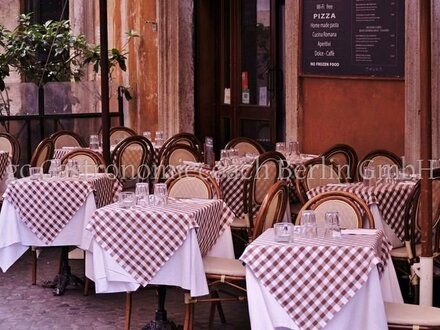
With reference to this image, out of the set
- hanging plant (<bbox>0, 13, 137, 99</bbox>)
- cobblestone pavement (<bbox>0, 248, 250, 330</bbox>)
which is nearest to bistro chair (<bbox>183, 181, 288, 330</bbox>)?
cobblestone pavement (<bbox>0, 248, 250, 330</bbox>)

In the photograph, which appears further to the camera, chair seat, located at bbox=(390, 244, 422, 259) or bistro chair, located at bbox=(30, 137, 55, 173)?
bistro chair, located at bbox=(30, 137, 55, 173)

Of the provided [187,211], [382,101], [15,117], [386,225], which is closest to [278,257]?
[187,211]

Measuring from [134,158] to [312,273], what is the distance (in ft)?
18.2

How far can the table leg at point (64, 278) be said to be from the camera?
27.9 ft

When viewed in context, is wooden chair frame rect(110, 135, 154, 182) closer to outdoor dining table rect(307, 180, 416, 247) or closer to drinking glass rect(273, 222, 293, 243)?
outdoor dining table rect(307, 180, 416, 247)

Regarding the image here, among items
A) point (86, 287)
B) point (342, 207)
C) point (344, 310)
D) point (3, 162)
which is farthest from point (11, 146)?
point (344, 310)

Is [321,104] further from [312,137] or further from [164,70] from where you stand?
[164,70]

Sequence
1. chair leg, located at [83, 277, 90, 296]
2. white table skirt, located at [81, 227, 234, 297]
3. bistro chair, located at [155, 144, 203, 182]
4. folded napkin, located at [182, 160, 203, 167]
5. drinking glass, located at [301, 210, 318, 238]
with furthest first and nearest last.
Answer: bistro chair, located at [155, 144, 203, 182] < folded napkin, located at [182, 160, 203, 167] < chair leg, located at [83, 277, 90, 296] < white table skirt, located at [81, 227, 234, 297] < drinking glass, located at [301, 210, 318, 238]

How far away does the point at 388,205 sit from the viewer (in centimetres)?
778

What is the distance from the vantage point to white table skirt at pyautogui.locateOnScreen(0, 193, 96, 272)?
27.1ft

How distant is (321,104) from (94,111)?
11.4 ft

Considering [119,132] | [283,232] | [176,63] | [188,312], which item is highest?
[176,63]

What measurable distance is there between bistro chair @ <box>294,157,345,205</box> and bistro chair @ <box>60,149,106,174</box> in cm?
166

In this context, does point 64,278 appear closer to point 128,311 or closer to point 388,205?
point 128,311
